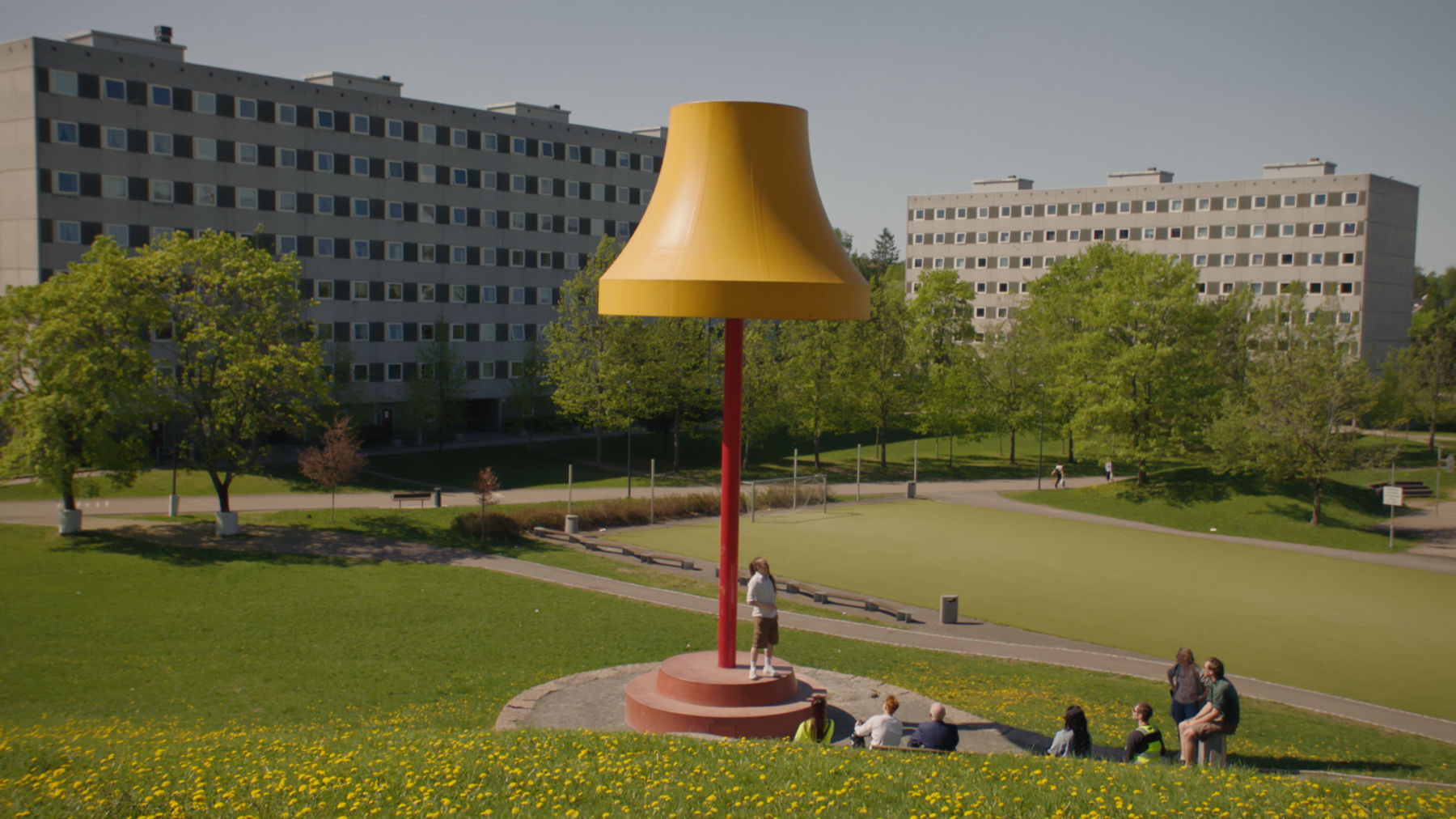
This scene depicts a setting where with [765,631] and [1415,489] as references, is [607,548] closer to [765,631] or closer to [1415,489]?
[765,631]

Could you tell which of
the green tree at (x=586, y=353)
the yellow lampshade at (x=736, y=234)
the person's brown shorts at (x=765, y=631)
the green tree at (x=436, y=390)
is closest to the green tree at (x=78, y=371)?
the green tree at (x=436, y=390)

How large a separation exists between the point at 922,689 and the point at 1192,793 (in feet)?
27.9

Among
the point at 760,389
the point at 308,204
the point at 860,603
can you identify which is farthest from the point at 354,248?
the point at 860,603

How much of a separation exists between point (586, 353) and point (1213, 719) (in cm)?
4922

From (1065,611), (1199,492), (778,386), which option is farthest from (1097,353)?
(1065,611)

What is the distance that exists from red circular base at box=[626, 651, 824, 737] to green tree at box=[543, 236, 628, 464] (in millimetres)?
41630

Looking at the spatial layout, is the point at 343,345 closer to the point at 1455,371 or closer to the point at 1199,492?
the point at 1199,492

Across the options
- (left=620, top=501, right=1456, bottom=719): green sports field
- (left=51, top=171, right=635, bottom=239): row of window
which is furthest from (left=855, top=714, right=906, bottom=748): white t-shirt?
(left=51, top=171, right=635, bottom=239): row of window

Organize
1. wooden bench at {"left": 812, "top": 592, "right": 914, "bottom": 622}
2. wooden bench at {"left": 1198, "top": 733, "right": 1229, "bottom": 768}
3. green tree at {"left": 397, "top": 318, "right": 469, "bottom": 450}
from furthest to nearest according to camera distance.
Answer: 1. green tree at {"left": 397, "top": 318, "right": 469, "bottom": 450}
2. wooden bench at {"left": 812, "top": 592, "right": 914, "bottom": 622}
3. wooden bench at {"left": 1198, "top": 733, "right": 1229, "bottom": 768}

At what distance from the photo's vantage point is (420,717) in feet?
54.6

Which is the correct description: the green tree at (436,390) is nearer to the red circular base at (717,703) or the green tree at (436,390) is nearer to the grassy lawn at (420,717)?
the grassy lawn at (420,717)

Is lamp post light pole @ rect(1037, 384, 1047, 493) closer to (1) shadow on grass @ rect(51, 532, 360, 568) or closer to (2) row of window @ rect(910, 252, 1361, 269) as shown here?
(2) row of window @ rect(910, 252, 1361, 269)

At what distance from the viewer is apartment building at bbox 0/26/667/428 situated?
5044cm

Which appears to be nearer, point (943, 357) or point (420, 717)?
point (420, 717)
